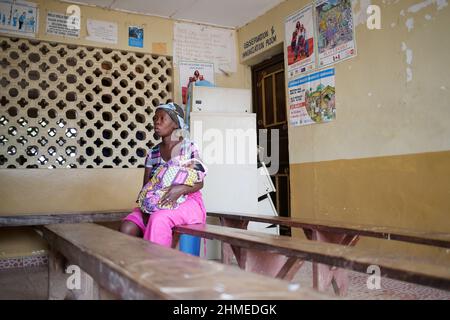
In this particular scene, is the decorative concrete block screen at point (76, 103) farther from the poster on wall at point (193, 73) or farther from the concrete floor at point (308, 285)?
the concrete floor at point (308, 285)

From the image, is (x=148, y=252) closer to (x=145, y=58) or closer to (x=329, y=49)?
(x=329, y=49)

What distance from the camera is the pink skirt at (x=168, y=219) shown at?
250 cm

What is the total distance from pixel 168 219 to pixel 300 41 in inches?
98.7

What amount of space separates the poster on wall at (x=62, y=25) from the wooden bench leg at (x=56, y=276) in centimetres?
282

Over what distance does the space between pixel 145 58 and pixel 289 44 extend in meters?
1.69

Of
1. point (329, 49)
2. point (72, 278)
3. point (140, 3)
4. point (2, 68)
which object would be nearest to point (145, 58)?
point (140, 3)

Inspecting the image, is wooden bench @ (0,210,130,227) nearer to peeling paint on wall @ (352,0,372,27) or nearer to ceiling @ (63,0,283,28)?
ceiling @ (63,0,283,28)

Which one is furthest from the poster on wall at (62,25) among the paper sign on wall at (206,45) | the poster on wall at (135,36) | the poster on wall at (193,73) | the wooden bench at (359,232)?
the wooden bench at (359,232)

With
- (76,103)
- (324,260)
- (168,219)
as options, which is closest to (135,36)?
(76,103)

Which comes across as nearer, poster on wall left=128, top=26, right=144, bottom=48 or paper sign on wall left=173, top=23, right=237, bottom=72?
poster on wall left=128, top=26, right=144, bottom=48

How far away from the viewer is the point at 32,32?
4.13 meters

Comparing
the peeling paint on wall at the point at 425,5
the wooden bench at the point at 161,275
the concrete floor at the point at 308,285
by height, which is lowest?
the concrete floor at the point at 308,285

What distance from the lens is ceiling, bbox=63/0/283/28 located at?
438 cm

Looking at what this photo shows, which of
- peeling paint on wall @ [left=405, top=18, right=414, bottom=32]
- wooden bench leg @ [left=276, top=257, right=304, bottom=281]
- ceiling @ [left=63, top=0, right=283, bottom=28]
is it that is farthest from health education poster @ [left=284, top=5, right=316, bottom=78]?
wooden bench leg @ [left=276, top=257, right=304, bottom=281]
